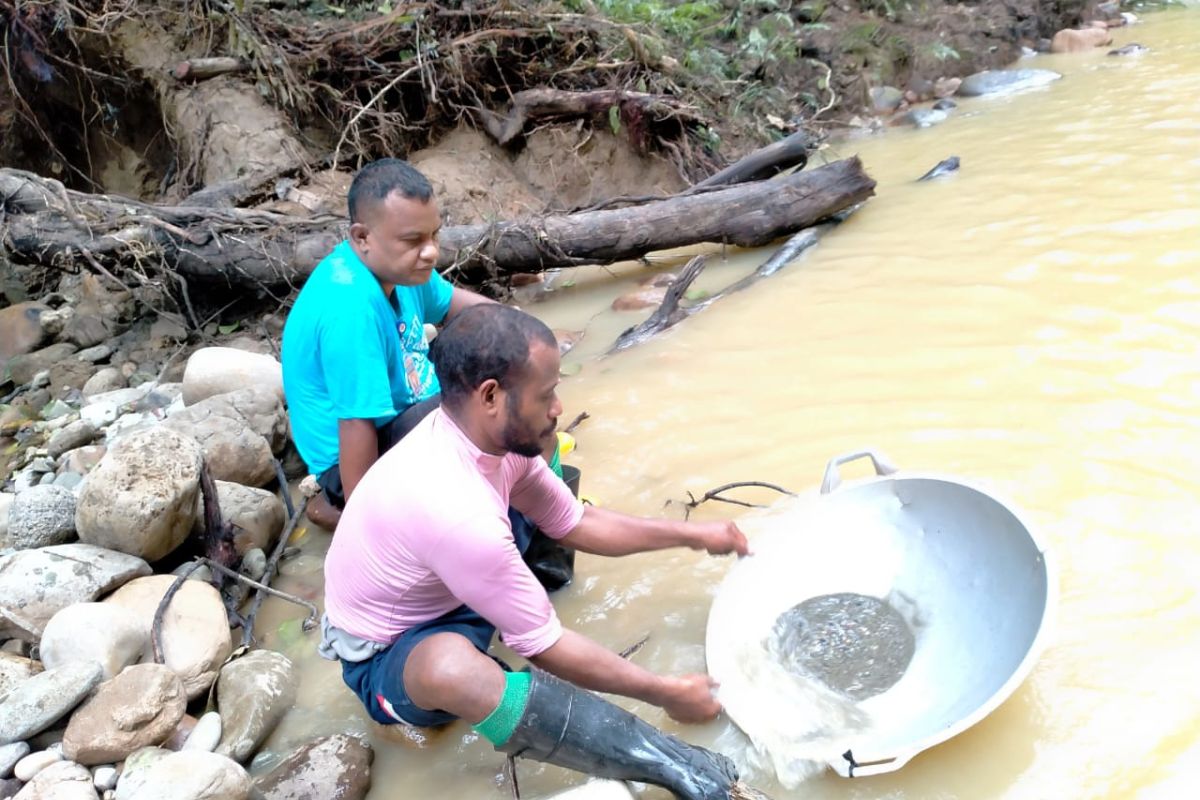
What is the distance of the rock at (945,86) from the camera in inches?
316

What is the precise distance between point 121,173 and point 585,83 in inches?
130

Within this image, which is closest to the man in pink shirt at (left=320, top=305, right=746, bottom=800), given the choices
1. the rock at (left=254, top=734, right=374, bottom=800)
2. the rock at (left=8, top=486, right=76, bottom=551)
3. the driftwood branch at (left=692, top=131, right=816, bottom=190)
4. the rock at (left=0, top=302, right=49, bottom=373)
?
the rock at (left=254, top=734, right=374, bottom=800)

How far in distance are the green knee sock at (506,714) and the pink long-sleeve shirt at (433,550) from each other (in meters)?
0.07

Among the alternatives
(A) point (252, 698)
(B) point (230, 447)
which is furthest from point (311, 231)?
(A) point (252, 698)

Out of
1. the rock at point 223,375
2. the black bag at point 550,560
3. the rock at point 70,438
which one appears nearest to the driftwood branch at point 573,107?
the rock at point 223,375

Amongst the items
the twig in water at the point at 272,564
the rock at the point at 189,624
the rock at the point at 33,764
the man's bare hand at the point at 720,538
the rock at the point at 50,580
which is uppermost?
the man's bare hand at the point at 720,538

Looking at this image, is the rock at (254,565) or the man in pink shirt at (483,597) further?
the rock at (254,565)

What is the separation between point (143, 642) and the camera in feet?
7.39

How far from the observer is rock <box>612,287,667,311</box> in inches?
176

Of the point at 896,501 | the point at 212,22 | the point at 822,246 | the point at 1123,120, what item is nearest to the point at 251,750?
the point at 896,501

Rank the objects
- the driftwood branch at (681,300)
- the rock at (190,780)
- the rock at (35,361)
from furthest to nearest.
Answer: the rock at (35,361) → the driftwood branch at (681,300) → the rock at (190,780)

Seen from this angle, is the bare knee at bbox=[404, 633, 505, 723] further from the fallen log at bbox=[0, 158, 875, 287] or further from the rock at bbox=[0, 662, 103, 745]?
the fallen log at bbox=[0, 158, 875, 287]

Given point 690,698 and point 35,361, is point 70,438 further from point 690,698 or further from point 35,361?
point 690,698

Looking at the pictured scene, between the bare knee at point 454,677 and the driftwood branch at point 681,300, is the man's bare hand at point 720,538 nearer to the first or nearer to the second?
the bare knee at point 454,677
